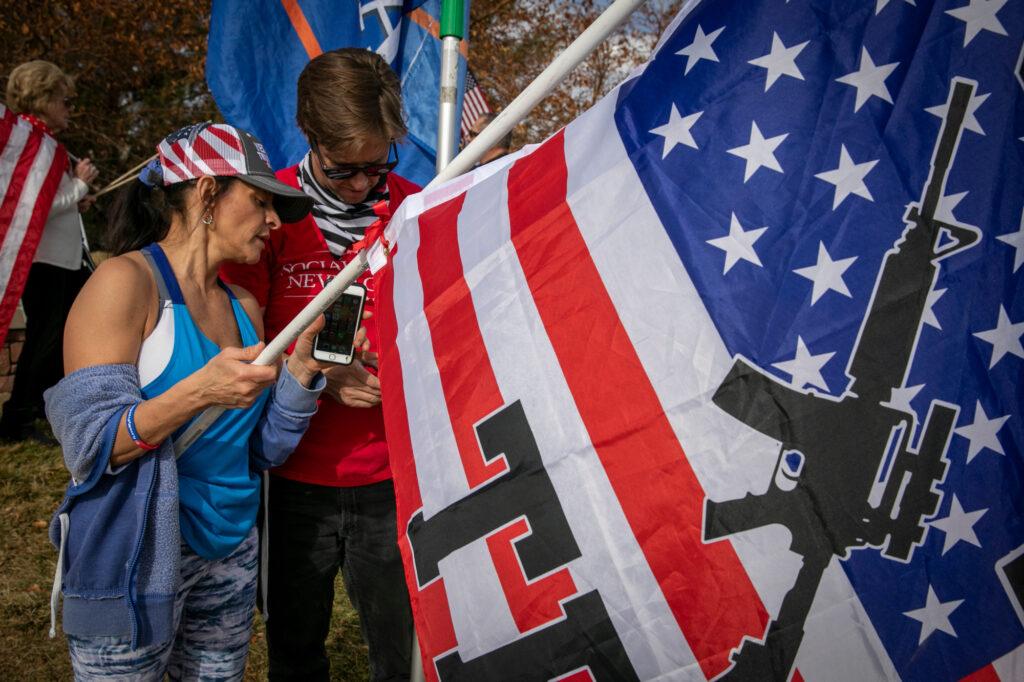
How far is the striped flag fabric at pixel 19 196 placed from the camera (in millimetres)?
4137

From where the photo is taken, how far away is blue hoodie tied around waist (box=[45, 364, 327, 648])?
1693 mm

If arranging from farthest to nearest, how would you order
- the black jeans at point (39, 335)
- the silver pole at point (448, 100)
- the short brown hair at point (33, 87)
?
the black jeans at point (39, 335) < the short brown hair at point (33, 87) < the silver pole at point (448, 100)

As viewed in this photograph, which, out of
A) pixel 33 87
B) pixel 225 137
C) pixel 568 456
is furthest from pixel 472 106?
pixel 568 456

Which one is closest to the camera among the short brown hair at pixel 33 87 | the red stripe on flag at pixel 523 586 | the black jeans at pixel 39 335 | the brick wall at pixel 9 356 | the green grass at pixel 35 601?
the red stripe on flag at pixel 523 586

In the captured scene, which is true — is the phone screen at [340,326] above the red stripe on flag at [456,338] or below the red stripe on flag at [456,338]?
above

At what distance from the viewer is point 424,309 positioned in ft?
5.46

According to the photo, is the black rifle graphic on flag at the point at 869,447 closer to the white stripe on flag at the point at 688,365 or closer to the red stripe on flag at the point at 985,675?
the white stripe on flag at the point at 688,365

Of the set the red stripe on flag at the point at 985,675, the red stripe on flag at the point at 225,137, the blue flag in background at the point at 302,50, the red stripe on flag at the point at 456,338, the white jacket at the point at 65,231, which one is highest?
the white jacket at the point at 65,231

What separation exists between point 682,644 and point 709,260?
61 centimetres

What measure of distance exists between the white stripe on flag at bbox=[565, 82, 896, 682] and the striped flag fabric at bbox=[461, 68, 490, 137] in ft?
17.8

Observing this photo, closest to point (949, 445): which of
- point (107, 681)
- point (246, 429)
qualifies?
point (246, 429)

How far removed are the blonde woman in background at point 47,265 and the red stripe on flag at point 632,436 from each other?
14.9 ft

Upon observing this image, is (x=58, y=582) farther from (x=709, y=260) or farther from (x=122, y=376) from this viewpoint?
(x=709, y=260)

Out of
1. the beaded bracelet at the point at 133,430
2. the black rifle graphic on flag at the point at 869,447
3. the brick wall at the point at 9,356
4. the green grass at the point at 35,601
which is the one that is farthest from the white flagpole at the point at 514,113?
the brick wall at the point at 9,356
